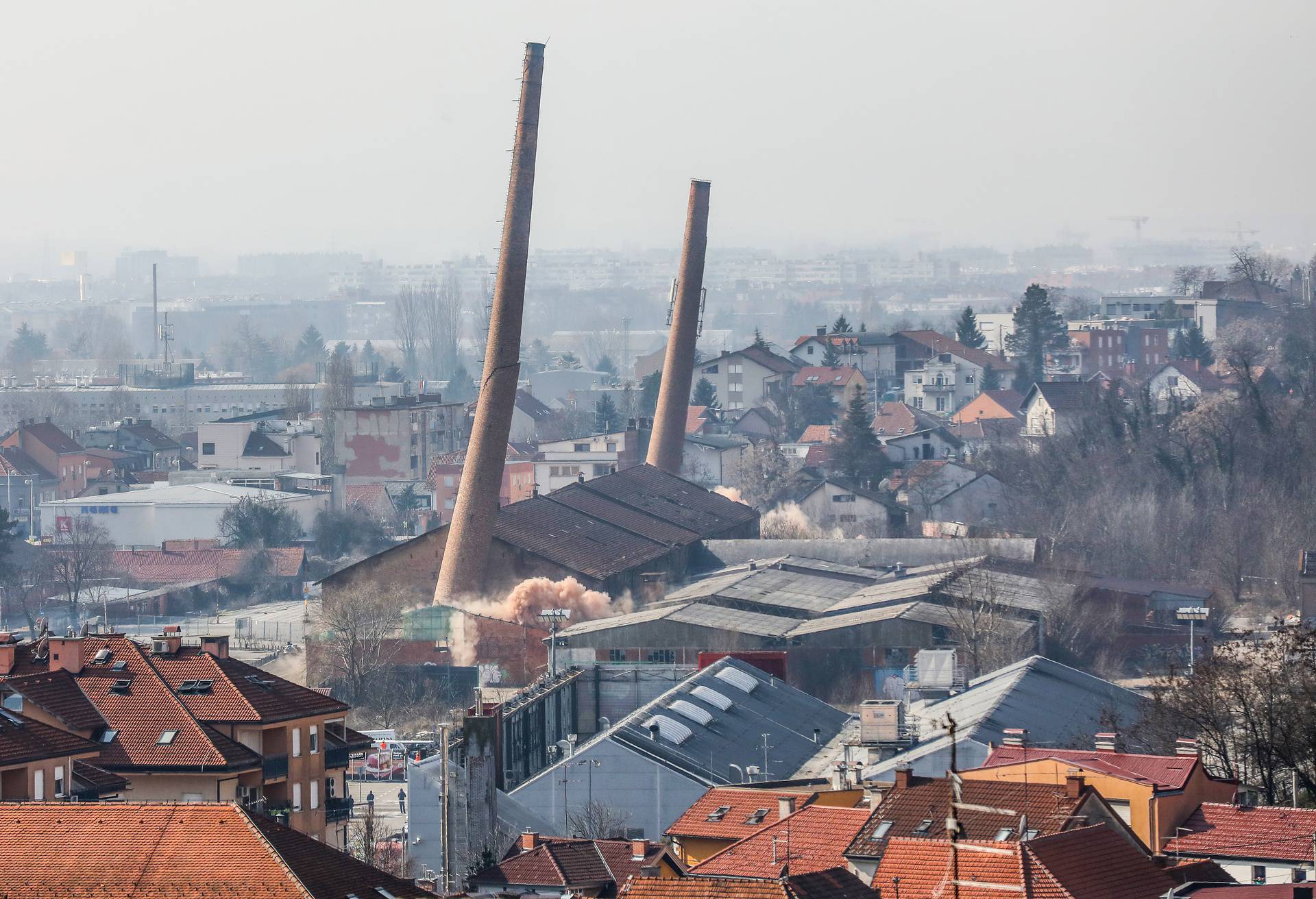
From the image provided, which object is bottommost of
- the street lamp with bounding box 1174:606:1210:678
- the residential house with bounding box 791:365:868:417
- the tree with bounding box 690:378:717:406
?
the street lamp with bounding box 1174:606:1210:678

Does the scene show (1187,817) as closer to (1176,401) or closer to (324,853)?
(324,853)

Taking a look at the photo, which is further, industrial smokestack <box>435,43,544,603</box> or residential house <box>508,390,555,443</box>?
residential house <box>508,390,555,443</box>

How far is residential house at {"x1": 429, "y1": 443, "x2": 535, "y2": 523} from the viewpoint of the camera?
239 ft

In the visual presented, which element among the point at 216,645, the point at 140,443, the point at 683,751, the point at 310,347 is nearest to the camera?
the point at 216,645

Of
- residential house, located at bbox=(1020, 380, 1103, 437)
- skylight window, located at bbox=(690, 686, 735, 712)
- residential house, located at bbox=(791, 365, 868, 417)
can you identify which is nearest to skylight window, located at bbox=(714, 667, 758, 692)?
skylight window, located at bbox=(690, 686, 735, 712)

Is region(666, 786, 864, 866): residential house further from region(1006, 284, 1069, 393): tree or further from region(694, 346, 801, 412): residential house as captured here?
region(694, 346, 801, 412): residential house

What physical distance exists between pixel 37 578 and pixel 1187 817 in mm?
43510

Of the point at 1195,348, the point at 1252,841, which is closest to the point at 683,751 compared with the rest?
the point at 1252,841

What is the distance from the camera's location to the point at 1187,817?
2256 cm

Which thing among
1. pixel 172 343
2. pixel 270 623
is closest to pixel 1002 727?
pixel 270 623

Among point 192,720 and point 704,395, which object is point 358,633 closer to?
point 192,720

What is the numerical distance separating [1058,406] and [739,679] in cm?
4650

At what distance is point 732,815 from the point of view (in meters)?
24.9

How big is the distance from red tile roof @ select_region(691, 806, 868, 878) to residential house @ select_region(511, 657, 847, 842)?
20.3ft
